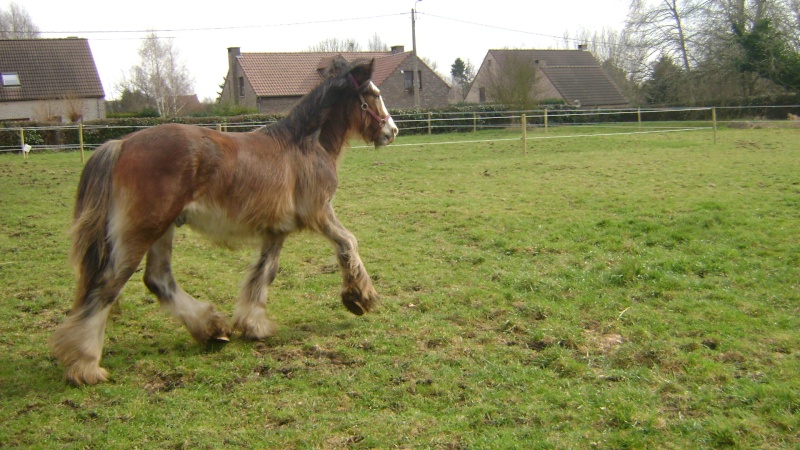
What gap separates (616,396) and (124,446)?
2.85 m

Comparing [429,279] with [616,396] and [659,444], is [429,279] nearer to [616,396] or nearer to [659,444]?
[616,396]

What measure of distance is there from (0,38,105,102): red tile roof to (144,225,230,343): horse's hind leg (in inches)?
1375

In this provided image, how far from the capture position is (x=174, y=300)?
4.86 m

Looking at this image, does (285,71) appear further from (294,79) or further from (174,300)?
(174,300)

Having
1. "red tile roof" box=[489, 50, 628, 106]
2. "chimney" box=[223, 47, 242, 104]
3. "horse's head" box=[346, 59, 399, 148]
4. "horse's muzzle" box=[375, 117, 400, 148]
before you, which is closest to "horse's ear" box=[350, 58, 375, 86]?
"horse's head" box=[346, 59, 399, 148]

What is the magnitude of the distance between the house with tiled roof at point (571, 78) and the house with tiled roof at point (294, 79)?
4602 mm

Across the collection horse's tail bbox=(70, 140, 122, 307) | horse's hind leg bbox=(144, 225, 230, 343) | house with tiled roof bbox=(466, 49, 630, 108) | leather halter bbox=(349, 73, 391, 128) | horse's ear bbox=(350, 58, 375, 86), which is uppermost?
house with tiled roof bbox=(466, 49, 630, 108)

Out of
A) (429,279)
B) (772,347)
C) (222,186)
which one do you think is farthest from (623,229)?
(222,186)

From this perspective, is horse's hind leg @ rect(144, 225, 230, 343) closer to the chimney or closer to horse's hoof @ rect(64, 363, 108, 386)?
horse's hoof @ rect(64, 363, 108, 386)

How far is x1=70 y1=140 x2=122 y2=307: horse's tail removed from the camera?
4.18 m

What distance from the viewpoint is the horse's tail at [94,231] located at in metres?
4.18

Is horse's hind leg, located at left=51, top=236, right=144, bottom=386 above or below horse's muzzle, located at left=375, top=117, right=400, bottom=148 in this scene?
below

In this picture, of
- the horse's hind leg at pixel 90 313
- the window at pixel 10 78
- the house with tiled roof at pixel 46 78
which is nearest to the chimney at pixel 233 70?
the house with tiled roof at pixel 46 78

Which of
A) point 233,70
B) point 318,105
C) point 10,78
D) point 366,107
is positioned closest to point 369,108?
point 366,107
